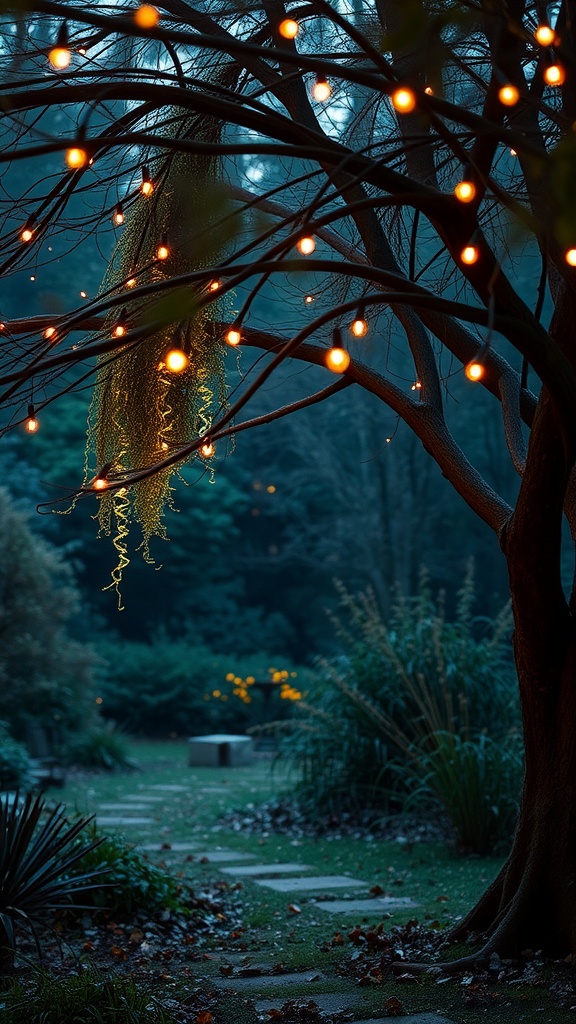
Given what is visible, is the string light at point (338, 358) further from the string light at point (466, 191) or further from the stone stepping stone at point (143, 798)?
the stone stepping stone at point (143, 798)

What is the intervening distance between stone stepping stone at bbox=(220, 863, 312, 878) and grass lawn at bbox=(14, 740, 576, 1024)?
8cm

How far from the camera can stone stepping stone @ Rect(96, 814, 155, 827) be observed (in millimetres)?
7793

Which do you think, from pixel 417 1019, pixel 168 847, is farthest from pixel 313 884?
pixel 417 1019

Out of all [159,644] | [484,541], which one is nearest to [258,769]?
[159,644]

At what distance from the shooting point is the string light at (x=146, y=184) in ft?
10.6

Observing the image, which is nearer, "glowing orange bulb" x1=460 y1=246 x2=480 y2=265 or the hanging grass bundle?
"glowing orange bulb" x1=460 y1=246 x2=480 y2=265

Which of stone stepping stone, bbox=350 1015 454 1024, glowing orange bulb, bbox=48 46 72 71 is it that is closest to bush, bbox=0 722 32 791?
stone stepping stone, bbox=350 1015 454 1024

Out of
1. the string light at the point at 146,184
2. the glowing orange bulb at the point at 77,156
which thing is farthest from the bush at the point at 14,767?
the glowing orange bulb at the point at 77,156

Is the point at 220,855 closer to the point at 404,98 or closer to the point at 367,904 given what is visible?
the point at 367,904

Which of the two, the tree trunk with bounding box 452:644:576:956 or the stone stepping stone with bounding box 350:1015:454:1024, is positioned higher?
the tree trunk with bounding box 452:644:576:956

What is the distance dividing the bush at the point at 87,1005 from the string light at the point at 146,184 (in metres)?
2.38

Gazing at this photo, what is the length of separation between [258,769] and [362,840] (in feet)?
17.0

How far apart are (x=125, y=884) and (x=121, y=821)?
3540 millimetres

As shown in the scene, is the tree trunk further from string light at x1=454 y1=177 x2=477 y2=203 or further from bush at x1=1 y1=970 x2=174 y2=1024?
string light at x1=454 y1=177 x2=477 y2=203
